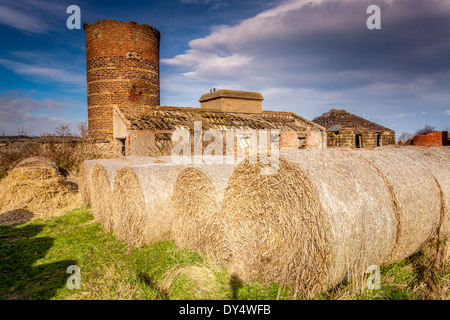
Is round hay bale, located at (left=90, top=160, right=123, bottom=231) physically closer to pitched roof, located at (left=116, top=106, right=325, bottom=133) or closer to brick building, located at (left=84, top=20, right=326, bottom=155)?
pitched roof, located at (left=116, top=106, right=325, bottom=133)

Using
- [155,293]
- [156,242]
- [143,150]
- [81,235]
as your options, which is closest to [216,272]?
[155,293]

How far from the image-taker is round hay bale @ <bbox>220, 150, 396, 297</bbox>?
3305 millimetres

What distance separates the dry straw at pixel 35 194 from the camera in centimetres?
935

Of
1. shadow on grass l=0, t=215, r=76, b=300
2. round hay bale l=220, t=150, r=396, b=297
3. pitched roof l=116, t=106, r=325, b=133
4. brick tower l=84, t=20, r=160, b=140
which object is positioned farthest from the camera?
brick tower l=84, t=20, r=160, b=140

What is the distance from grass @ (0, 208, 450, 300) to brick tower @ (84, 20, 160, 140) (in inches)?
422

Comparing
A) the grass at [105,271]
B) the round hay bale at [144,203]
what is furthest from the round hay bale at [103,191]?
the round hay bale at [144,203]

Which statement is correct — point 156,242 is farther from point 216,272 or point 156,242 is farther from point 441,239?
point 441,239

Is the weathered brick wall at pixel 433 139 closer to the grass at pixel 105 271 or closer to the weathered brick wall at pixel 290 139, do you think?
the grass at pixel 105 271

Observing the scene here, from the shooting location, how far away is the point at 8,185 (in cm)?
994

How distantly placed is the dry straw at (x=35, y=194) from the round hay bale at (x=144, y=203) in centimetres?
423

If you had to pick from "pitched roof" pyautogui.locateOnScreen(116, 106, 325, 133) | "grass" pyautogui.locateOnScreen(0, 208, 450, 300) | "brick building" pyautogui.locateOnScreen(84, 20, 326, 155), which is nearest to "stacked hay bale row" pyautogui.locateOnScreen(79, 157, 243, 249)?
"grass" pyautogui.locateOnScreen(0, 208, 450, 300)

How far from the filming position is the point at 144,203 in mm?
5695

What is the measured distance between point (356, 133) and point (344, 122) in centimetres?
230

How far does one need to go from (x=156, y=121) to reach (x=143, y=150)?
2265 millimetres
